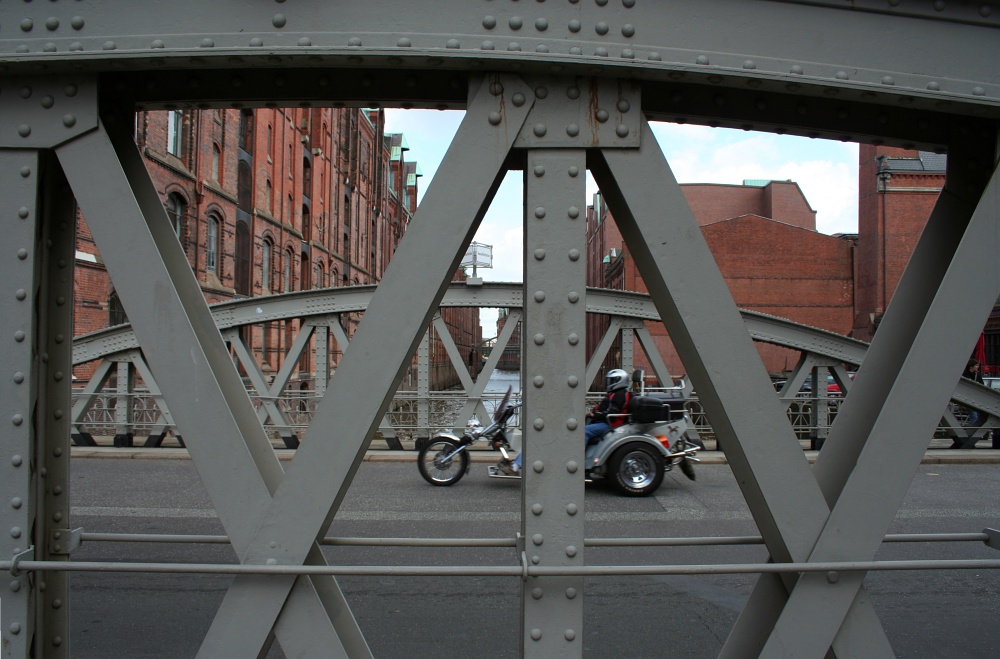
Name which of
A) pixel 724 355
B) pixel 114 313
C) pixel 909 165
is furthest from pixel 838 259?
pixel 724 355

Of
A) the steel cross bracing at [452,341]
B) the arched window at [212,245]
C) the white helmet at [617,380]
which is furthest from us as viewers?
the arched window at [212,245]

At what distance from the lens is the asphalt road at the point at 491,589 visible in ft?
14.5

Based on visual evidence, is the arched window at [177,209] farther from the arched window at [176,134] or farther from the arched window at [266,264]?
the arched window at [266,264]

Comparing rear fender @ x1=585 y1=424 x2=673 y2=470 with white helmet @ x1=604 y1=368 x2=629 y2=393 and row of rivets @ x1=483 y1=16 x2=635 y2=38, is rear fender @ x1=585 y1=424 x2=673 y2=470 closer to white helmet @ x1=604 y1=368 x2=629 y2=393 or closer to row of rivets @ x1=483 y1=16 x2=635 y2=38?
white helmet @ x1=604 y1=368 x2=629 y2=393

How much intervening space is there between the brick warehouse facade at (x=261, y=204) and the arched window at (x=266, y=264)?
54 millimetres

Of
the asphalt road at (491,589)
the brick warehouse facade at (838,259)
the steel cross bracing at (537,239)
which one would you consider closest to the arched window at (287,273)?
the brick warehouse facade at (838,259)

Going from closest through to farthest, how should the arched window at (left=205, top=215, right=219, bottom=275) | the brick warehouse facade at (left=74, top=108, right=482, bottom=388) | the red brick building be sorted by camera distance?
the brick warehouse facade at (left=74, top=108, right=482, bottom=388), the arched window at (left=205, top=215, right=219, bottom=275), the red brick building

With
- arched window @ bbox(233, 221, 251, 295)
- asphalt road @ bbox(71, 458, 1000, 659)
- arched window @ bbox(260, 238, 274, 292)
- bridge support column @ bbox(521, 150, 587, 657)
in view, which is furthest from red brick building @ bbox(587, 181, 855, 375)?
bridge support column @ bbox(521, 150, 587, 657)

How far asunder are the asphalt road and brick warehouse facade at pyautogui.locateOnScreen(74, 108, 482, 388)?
13.1 meters

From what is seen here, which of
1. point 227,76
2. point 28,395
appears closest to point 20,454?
point 28,395

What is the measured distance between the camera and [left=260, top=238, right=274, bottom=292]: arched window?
33250 millimetres

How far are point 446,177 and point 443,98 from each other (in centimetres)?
43

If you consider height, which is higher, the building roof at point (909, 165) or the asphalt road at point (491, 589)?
the building roof at point (909, 165)

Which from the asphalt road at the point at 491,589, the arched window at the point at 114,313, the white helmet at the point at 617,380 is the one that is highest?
the arched window at the point at 114,313
